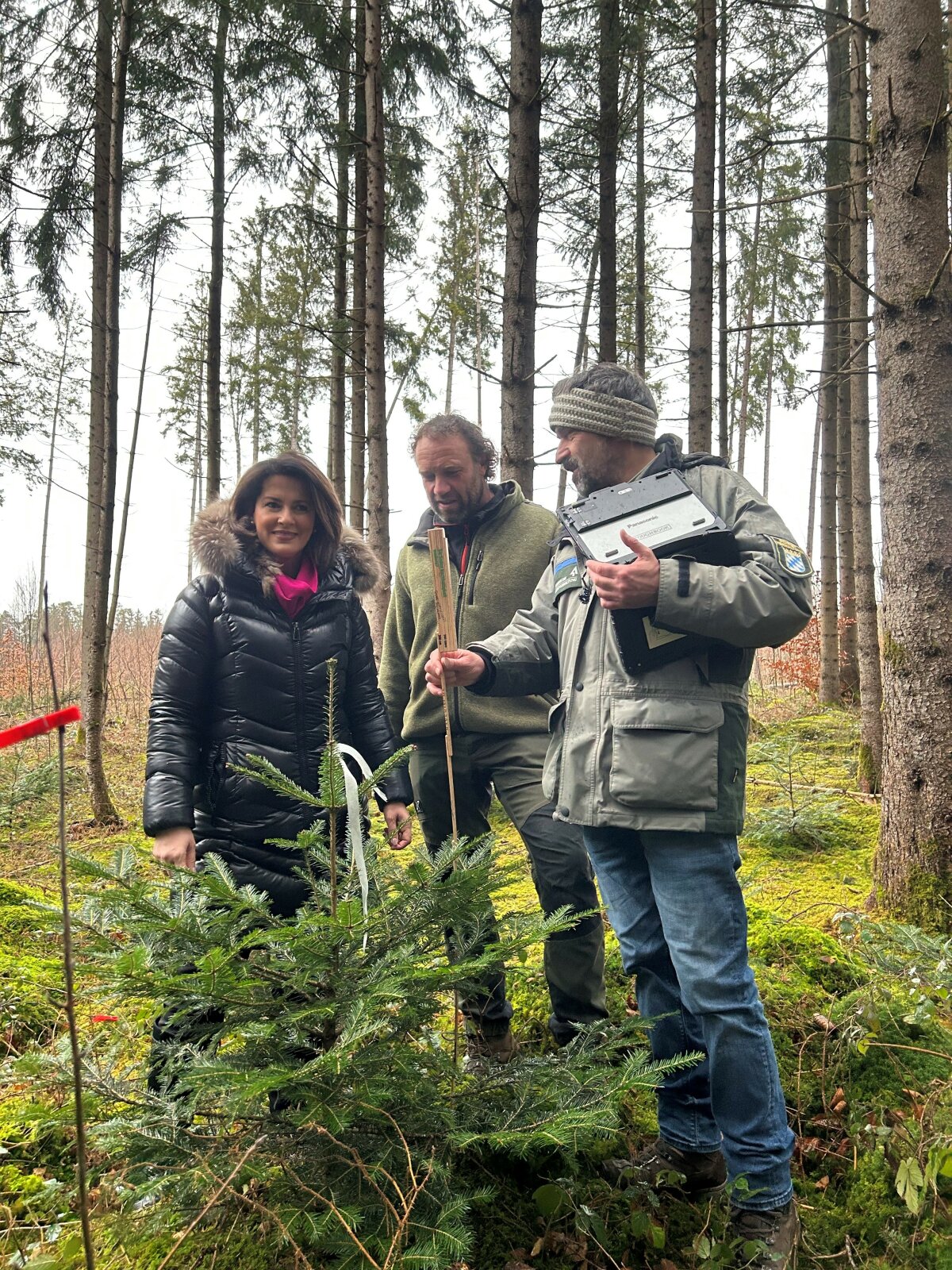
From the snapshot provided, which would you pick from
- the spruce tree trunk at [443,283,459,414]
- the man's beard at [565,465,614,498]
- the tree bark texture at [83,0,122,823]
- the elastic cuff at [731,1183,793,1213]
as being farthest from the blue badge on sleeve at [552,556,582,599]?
the spruce tree trunk at [443,283,459,414]

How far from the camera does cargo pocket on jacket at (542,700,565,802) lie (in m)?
2.22

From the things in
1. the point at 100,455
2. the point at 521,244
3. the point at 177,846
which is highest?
the point at 521,244

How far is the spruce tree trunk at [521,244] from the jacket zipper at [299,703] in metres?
3.12

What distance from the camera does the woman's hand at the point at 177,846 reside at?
2.14m

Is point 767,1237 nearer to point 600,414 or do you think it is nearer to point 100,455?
point 600,414

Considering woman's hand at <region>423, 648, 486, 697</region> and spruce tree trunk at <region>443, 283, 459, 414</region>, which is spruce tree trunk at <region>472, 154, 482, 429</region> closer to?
spruce tree trunk at <region>443, 283, 459, 414</region>

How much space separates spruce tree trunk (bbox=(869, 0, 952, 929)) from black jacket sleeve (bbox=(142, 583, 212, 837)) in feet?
9.75

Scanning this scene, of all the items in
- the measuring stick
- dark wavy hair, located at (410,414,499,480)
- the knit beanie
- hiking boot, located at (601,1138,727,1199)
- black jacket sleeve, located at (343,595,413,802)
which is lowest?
hiking boot, located at (601,1138,727,1199)

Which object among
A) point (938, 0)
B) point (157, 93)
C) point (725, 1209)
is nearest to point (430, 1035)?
point (725, 1209)

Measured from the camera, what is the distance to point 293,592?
8.27ft

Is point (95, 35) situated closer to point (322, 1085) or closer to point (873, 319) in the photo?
point (873, 319)

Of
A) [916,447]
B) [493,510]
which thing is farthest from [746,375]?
[493,510]

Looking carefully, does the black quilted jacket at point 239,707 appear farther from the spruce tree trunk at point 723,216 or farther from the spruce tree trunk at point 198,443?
the spruce tree trunk at point 198,443

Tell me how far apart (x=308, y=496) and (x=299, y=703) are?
2.32 feet
